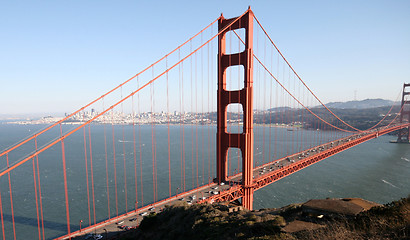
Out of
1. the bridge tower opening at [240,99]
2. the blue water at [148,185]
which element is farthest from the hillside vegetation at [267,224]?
the blue water at [148,185]

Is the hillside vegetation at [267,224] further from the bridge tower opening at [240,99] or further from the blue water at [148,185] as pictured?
the blue water at [148,185]

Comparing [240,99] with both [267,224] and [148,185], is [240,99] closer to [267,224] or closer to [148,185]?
[267,224]

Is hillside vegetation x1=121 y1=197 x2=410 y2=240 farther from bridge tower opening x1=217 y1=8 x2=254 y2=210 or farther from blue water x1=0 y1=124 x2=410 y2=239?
blue water x1=0 y1=124 x2=410 y2=239

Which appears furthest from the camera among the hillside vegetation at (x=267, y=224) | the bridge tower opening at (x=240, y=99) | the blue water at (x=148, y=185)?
the blue water at (x=148, y=185)

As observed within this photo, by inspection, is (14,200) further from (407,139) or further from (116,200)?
(407,139)

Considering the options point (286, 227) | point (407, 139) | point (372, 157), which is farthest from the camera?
point (407, 139)

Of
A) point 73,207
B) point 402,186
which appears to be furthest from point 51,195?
point 402,186

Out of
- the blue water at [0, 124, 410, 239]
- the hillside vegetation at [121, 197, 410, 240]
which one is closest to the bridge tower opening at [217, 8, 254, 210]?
the hillside vegetation at [121, 197, 410, 240]

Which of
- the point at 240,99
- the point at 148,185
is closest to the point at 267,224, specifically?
the point at 240,99

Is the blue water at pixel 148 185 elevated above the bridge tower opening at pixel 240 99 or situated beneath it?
situated beneath
